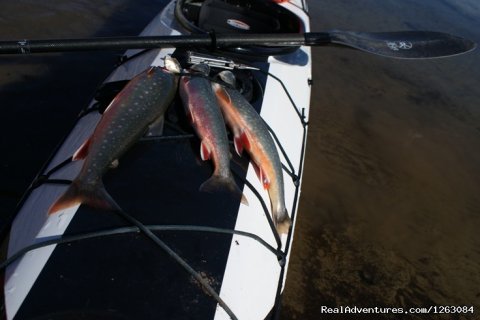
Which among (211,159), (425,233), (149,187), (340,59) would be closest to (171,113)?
(211,159)

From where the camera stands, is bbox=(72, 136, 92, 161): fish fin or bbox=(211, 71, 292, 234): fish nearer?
bbox=(72, 136, 92, 161): fish fin

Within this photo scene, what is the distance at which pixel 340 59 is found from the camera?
8.76 m

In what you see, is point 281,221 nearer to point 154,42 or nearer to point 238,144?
point 238,144

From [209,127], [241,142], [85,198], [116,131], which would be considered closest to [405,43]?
[241,142]

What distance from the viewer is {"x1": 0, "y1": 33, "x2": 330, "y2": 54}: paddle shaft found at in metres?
3.44

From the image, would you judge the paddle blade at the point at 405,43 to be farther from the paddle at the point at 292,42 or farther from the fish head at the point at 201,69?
the fish head at the point at 201,69

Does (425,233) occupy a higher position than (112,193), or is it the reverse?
(112,193)

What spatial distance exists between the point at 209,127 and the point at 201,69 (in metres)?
0.84

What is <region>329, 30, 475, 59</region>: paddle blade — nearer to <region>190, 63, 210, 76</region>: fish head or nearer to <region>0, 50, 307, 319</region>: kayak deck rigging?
<region>0, 50, 307, 319</region>: kayak deck rigging

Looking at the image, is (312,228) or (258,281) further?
(312,228)

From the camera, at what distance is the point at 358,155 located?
618 cm

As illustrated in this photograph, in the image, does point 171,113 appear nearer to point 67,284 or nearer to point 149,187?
point 149,187

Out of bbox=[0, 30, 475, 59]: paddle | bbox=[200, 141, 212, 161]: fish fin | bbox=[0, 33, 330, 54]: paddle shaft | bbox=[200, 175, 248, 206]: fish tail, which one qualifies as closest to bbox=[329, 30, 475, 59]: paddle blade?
bbox=[0, 30, 475, 59]: paddle

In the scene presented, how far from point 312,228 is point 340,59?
206 inches
